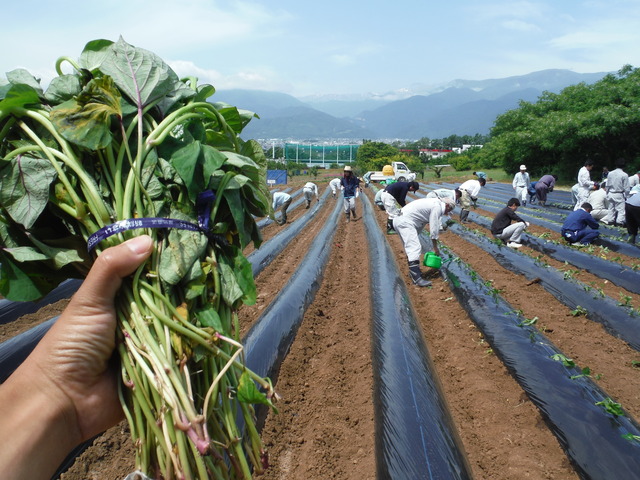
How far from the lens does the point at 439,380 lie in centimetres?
407

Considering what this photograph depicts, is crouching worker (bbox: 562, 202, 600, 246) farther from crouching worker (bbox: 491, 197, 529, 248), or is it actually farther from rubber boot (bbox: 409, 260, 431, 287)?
rubber boot (bbox: 409, 260, 431, 287)

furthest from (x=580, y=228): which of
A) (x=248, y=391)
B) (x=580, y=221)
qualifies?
(x=248, y=391)

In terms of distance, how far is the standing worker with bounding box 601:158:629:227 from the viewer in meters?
10.9

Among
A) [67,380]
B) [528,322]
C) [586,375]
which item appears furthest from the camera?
[528,322]

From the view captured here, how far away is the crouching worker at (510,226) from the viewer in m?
9.40

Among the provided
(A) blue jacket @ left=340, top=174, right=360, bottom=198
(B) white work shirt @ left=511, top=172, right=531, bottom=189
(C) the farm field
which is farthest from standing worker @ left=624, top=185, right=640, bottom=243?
(A) blue jacket @ left=340, top=174, right=360, bottom=198

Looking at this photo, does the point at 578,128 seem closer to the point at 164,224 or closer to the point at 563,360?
the point at 563,360

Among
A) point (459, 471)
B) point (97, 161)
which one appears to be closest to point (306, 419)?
point (459, 471)

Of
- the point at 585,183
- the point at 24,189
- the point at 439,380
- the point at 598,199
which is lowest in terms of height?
the point at 439,380

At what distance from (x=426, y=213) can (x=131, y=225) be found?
6.26m

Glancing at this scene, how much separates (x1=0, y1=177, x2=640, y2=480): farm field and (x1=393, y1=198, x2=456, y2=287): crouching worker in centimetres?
37

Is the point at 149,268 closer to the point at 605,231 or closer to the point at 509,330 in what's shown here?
the point at 509,330

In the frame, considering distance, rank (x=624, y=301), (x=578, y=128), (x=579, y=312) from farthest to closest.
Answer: (x=578, y=128) < (x=624, y=301) < (x=579, y=312)

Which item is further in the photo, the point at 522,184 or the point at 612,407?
the point at 522,184
